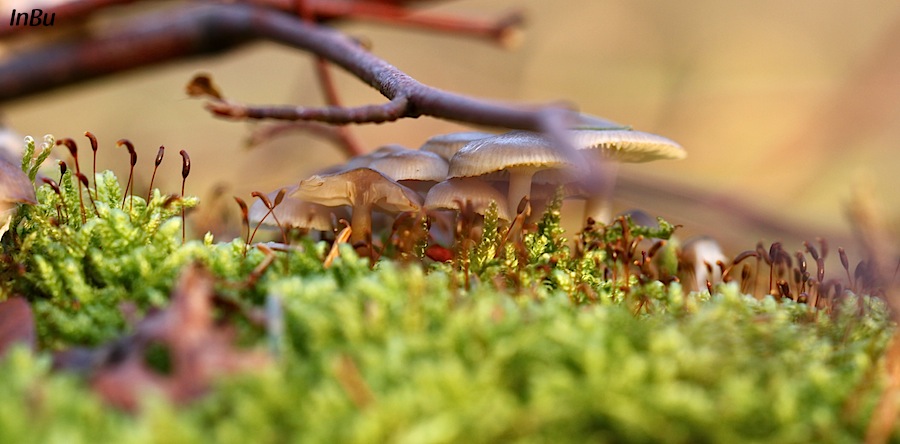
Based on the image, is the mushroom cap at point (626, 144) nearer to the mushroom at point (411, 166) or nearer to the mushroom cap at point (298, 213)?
the mushroom at point (411, 166)

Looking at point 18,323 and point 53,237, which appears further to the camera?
point 53,237

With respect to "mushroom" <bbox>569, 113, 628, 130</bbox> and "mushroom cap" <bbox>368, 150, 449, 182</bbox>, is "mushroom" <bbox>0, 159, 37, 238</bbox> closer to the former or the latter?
"mushroom cap" <bbox>368, 150, 449, 182</bbox>

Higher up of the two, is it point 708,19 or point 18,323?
point 708,19

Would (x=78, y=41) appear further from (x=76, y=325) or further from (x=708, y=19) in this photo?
(x=708, y=19)

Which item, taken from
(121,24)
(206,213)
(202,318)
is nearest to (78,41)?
(121,24)

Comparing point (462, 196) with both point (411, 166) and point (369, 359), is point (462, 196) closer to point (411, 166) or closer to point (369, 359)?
point (411, 166)

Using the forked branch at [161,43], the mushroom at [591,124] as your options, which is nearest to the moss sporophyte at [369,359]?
the mushroom at [591,124]
